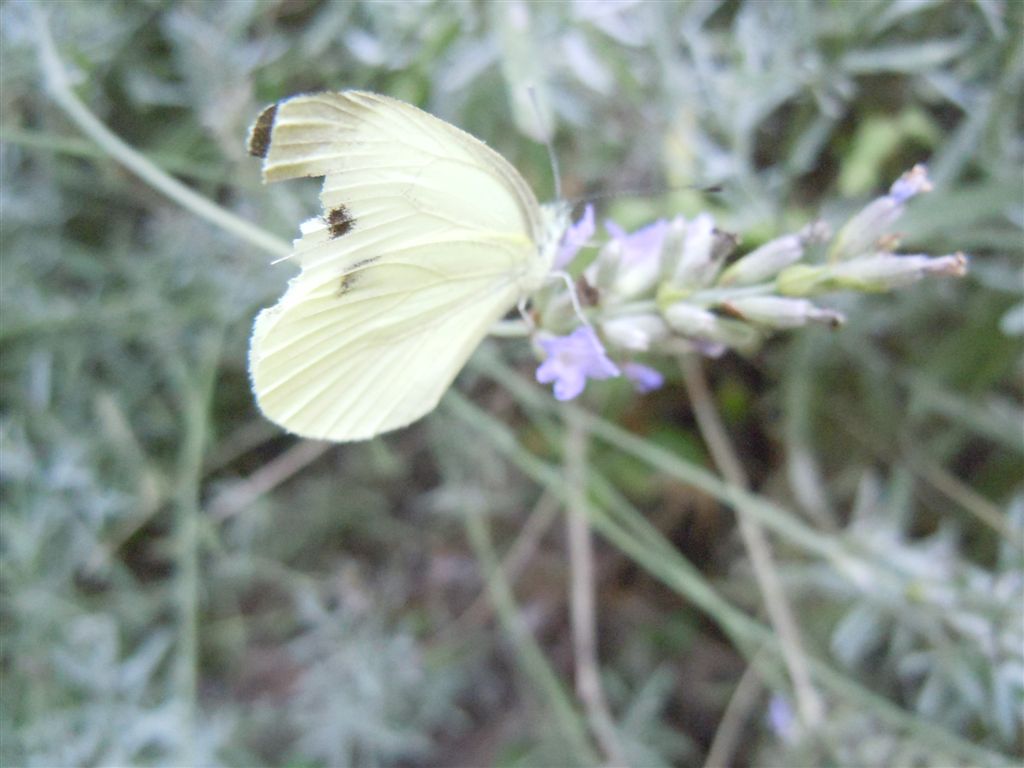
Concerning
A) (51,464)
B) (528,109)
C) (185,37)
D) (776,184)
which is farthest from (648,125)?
(51,464)

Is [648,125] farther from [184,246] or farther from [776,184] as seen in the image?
[184,246]

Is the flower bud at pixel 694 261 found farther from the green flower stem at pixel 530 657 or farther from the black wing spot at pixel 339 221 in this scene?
the green flower stem at pixel 530 657

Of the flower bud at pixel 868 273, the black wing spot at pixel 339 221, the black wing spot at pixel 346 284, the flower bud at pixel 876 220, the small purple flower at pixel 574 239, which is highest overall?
the black wing spot at pixel 339 221

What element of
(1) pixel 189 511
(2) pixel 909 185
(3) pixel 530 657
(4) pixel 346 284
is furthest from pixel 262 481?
(2) pixel 909 185

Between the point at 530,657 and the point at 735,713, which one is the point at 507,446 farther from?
the point at 735,713

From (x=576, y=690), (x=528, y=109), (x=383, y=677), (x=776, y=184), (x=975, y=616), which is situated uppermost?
(x=528, y=109)

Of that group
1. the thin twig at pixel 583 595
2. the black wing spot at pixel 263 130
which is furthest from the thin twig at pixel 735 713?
the black wing spot at pixel 263 130
